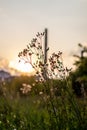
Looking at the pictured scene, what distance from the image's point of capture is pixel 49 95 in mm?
5359

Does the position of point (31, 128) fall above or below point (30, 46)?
below

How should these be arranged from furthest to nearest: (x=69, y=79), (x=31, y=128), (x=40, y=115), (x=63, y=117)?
(x=40, y=115), (x=31, y=128), (x=63, y=117), (x=69, y=79)

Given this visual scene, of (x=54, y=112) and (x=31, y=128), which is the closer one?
(x=54, y=112)

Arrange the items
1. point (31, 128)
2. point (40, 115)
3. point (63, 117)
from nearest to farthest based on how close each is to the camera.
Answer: point (63, 117) < point (31, 128) < point (40, 115)

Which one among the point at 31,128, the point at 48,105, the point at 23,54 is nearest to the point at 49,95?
the point at 48,105

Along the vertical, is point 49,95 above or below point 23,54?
below

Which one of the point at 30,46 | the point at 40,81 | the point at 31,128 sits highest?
the point at 30,46

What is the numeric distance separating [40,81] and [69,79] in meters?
0.33

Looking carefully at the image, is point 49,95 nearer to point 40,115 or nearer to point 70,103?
point 70,103

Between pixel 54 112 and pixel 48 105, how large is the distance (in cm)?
15

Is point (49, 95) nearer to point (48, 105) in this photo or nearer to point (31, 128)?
point (48, 105)

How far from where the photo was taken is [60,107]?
571 cm

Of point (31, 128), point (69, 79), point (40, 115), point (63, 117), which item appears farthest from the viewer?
point (40, 115)

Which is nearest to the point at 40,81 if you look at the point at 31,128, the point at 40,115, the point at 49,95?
the point at 49,95
